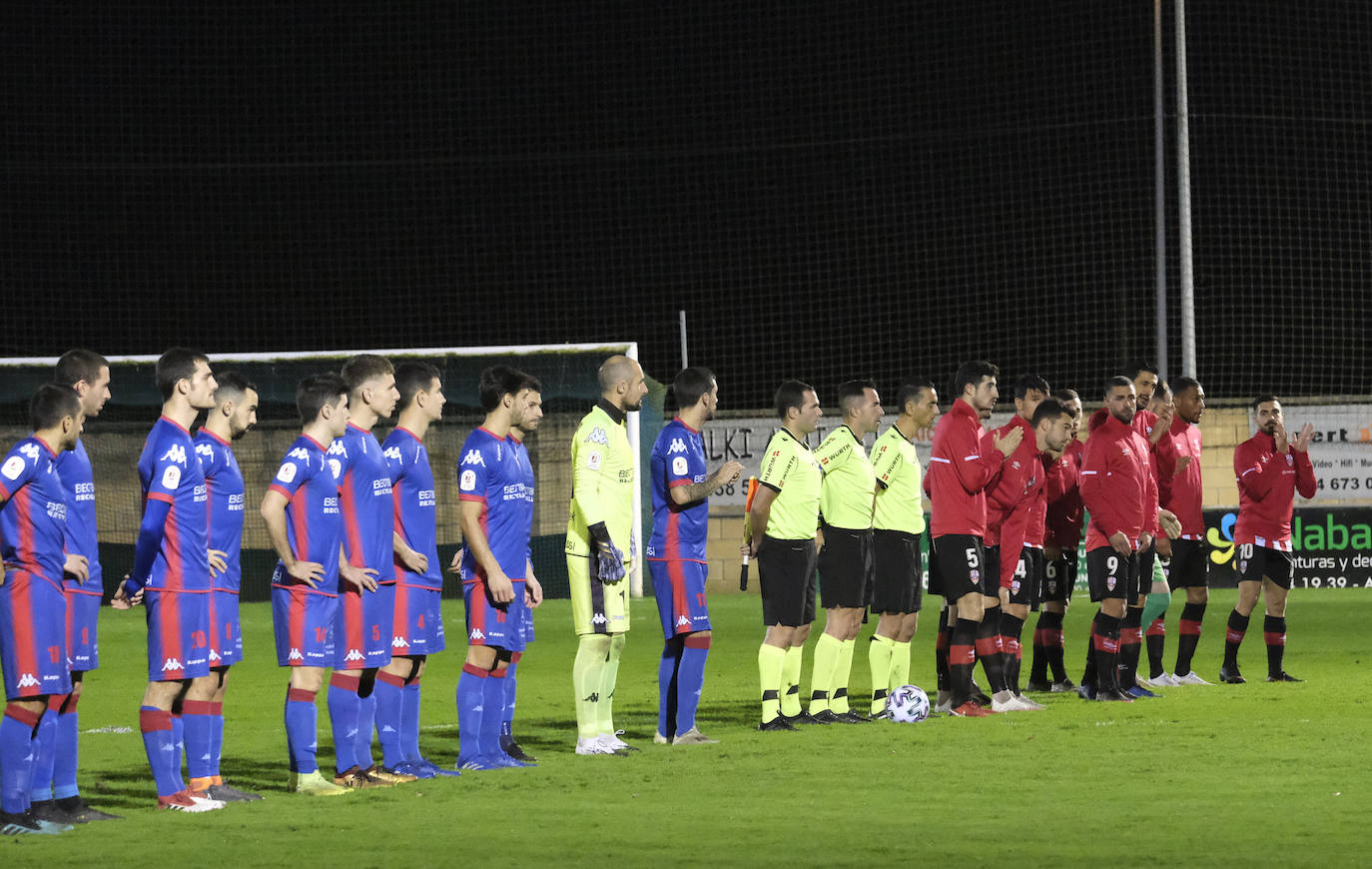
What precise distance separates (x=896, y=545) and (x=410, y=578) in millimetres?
3607

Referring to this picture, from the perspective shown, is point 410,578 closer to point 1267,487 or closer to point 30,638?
point 30,638

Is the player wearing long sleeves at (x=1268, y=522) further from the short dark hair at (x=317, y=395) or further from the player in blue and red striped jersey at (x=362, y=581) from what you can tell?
the short dark hair at (x=317, y=395)

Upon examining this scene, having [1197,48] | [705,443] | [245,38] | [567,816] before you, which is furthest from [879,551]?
[245,38]

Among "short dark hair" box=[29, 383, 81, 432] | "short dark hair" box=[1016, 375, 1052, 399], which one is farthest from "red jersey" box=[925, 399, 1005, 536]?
"short dark hair" box=[29, 383, 81, 432]

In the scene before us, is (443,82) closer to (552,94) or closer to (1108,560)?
(552,94)

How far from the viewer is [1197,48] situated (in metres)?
28.9

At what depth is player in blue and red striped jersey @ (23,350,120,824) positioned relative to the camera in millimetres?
6863

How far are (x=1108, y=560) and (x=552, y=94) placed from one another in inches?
1046

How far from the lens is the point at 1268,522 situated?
40.9 feet

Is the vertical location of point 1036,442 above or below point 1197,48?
below

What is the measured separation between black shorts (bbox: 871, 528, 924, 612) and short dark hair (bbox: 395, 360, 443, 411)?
11.5 ft

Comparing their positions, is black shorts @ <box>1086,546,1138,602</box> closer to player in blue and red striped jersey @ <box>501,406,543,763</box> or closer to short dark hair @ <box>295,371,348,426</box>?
player in blue and red striped jersey @ <box>501,406,543,763</box>

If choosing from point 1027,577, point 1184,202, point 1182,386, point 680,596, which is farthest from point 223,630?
point 1184,202

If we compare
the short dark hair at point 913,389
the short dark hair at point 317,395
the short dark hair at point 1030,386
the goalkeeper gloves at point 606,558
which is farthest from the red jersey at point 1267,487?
the short dark hair at point 317,395
